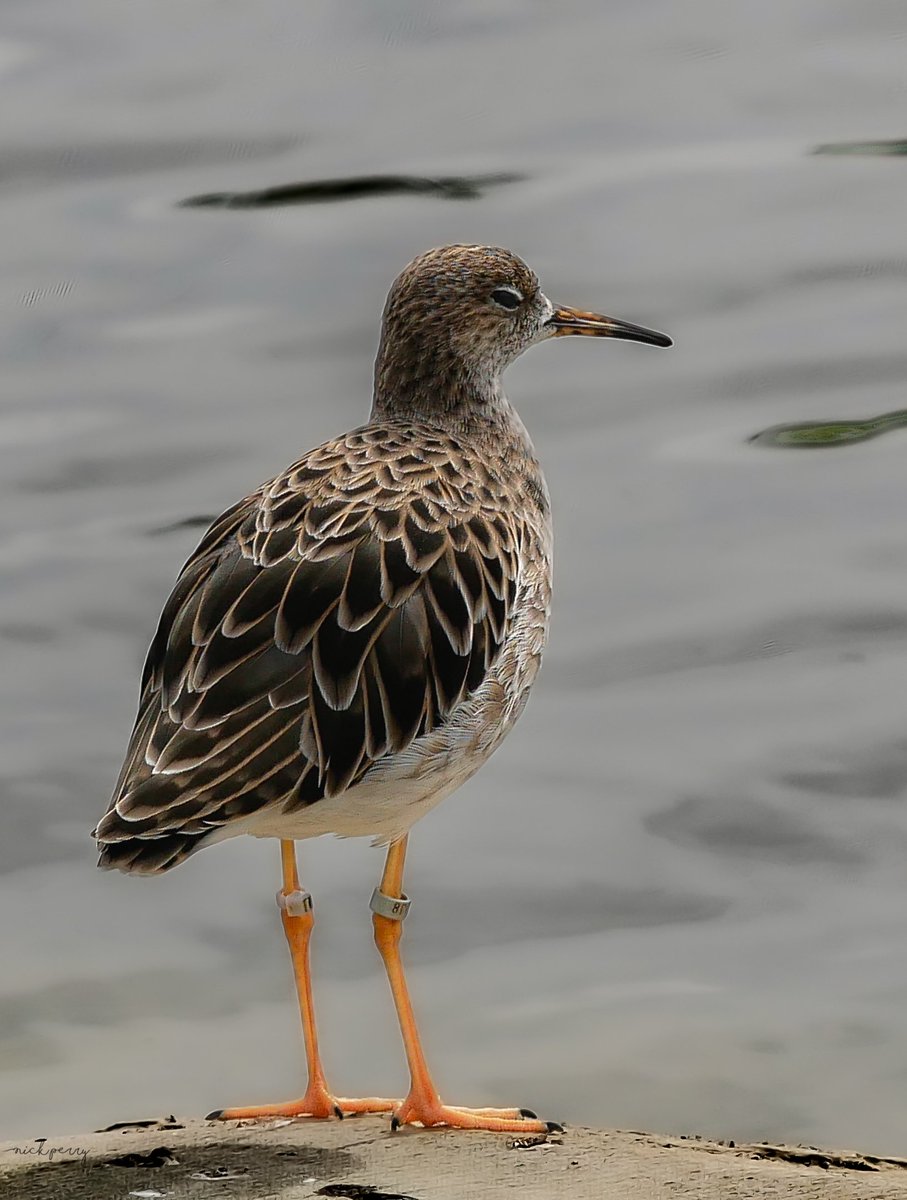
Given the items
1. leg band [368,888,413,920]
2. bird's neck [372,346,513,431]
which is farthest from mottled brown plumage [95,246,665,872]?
leg band [368,888,413,920]

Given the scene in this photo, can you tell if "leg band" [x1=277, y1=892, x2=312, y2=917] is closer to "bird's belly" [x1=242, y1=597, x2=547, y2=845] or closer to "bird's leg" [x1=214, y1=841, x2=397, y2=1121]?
"bird's leg" [x1=214, y1=841, x2=397, y2=1121]

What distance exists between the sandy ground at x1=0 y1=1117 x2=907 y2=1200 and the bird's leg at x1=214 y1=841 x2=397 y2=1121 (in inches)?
5.4

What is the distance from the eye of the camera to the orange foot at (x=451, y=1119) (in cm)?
677

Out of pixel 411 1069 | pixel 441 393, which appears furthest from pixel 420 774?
pixel 441 393

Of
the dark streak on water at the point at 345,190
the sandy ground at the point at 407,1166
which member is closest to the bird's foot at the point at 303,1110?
the sandy ground at the point at 407,1166

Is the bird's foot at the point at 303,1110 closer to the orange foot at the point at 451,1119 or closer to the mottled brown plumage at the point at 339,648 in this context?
the orange foot at the point at 451,1119

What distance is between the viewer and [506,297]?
310 inches

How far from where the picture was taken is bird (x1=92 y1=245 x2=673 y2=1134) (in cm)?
632

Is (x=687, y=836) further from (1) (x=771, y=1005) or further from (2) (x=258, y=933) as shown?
(2) (x=258, y=933)

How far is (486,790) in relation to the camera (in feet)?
33.2

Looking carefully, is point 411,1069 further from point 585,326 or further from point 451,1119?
point 585,326

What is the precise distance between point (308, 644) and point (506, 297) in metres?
1.90

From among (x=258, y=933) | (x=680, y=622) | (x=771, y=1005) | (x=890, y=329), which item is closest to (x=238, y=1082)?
(x=258, y=933)

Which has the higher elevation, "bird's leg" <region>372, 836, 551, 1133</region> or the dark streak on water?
the dark streak on water
